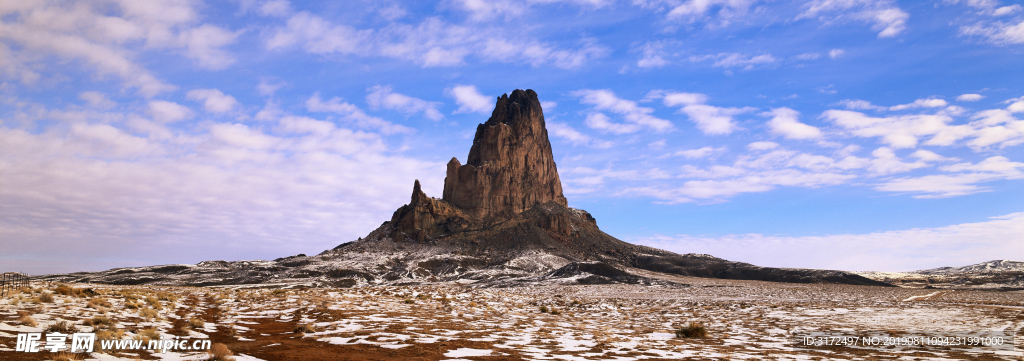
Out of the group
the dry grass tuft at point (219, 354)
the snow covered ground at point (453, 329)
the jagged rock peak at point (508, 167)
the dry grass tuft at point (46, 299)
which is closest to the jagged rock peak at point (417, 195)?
the jagged rock peak at point (508, 167)

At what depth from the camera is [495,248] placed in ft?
441

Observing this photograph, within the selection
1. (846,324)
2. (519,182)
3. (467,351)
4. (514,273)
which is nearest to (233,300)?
(467,351)

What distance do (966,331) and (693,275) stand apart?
362 feet

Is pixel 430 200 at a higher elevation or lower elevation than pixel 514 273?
higher

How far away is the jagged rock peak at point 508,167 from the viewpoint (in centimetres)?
15562

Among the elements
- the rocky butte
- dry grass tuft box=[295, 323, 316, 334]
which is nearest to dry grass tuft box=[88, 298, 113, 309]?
dry grass tuft box=[295, 323, 316, 334]

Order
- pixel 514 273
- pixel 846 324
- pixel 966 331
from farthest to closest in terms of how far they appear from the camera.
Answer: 1. pixel 514 273
2. pixel 846 324
3. pixel 966 331

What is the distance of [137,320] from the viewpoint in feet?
52.0

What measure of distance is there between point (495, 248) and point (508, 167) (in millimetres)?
38668

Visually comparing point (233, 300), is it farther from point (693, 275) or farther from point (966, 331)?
point (693, 275)

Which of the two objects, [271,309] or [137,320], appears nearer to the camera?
[137,320]

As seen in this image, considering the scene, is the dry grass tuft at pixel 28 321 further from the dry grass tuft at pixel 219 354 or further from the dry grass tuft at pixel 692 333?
the dry grass tuft at pixel 692 333

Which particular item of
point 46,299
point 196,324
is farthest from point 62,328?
point 46,299

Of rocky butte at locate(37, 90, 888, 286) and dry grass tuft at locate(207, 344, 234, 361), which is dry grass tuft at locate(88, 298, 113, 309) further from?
rocky butte at locate(37, 90, 888, 286)
